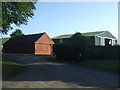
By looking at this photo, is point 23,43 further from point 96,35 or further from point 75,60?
point 75,60

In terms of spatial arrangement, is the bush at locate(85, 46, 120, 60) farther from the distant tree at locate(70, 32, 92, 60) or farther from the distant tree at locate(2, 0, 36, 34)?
the distant tree at locate(2, 0, 36, 34)

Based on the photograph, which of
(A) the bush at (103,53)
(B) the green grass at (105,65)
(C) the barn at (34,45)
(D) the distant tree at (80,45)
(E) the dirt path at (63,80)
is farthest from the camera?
(C) the barn at (34,45)

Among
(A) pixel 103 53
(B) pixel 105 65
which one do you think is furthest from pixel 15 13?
(A) pixel 103 53

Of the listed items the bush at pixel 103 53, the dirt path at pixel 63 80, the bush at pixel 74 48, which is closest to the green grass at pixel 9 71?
the dirt path at pixel 63 80

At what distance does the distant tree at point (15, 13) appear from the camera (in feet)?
59.2

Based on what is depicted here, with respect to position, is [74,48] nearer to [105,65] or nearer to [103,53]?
[103,53]

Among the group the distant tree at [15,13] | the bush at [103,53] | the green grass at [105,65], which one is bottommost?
the green grass at [105,65]

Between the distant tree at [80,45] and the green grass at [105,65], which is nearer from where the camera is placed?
the green grass at [105,65]

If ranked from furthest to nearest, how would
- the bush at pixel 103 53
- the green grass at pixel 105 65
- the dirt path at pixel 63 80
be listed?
the bush at pixel 103 53 < the green grass at pixel 105 65 < the dirt path at pixel 63 80

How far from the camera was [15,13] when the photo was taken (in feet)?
65.8

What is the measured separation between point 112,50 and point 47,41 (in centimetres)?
2177

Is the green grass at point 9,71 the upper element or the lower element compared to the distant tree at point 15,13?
lower

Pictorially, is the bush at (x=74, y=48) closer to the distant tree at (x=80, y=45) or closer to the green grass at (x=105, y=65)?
the distant tree at (x=80, y=45)

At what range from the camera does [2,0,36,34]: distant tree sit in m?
18.0
